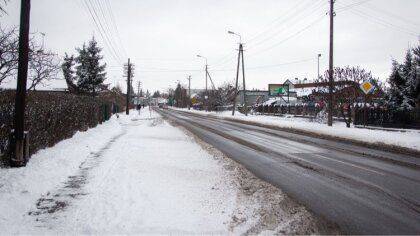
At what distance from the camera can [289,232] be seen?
185 inches

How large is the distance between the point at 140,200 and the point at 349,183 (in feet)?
15.6

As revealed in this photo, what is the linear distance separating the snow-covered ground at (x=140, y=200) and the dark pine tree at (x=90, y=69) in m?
34.4

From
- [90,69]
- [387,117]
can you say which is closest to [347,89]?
[387,117]

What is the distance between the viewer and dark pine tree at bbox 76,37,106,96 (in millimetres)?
42094

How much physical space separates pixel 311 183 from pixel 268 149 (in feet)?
18.7

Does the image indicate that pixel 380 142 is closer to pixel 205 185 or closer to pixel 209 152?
pixel 209 152

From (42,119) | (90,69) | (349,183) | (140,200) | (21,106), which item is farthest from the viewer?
(90,69)

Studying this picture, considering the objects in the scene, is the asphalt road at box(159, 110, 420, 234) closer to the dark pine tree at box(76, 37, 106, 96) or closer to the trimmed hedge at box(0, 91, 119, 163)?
the trimmed hedge at box(0, 91, 119, 163)

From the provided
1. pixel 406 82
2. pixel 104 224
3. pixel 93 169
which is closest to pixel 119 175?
pixel 93 169

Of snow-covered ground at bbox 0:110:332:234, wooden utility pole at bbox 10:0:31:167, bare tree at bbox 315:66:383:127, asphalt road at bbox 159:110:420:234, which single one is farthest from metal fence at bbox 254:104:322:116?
wooden utility pole at bbox 10:0:31:167

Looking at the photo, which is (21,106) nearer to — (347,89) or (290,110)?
(347,89)

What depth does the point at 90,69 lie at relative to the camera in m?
42.4

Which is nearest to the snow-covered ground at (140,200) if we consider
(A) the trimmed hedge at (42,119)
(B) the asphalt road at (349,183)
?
(B) the asphalt road at (349,183)

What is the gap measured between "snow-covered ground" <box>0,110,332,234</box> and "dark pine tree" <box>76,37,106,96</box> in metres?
34.4
